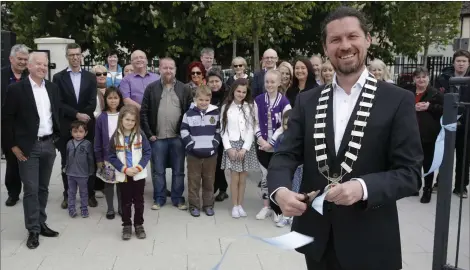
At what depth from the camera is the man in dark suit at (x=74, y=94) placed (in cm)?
607

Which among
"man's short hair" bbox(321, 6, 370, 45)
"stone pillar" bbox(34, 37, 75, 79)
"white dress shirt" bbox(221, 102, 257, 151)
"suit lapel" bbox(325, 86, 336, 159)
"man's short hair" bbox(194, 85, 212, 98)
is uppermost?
"stone pillar" bbox(34, 37, 75, 79)

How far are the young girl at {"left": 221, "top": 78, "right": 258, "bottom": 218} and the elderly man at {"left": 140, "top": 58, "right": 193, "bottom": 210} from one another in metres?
0.62

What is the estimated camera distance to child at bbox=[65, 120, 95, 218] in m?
5.84

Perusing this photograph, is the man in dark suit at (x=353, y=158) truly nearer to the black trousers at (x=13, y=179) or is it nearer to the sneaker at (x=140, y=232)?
the sneaker at (x=140, y=232)

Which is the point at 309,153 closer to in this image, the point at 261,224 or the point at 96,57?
the point at 261,224

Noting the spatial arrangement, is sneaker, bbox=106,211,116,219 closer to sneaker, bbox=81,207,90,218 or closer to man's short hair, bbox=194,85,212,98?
sneaker, bbox=81,207,90,218

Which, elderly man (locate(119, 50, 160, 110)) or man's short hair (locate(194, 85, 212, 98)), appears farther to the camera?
elderly man (locate(119, 50, 160, 110))

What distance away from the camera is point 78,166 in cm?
586

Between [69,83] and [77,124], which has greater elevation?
[69,83]

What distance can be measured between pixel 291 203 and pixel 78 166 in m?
4.45

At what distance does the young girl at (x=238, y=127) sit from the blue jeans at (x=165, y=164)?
661 mm

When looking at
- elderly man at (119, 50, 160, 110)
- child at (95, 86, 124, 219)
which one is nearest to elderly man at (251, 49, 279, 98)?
elderly man at (119, 50, 160, 110)

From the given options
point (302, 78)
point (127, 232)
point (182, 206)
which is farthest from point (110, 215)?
point (302, 78)

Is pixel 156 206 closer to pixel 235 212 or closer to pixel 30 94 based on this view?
pixel 235 212
